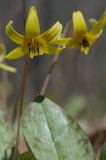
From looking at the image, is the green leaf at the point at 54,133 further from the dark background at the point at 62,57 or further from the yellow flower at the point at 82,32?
the dark background at the point at 62,57

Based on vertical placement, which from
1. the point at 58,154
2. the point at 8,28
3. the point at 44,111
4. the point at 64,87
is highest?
the point at 8,28

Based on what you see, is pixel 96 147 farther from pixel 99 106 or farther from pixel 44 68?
pixel 44 68

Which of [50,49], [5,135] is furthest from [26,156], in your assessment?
[50,49]

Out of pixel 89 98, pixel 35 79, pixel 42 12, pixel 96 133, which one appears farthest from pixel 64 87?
pixel 96 133

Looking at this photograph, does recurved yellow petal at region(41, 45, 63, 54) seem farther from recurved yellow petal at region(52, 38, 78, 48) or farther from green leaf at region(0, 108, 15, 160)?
green leaf at region(0, 108, 15, 160)

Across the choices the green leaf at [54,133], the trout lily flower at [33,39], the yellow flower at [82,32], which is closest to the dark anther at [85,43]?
the yellow flower at [82,32]

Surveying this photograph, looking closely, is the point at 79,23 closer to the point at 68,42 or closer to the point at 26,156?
the point at 68,42

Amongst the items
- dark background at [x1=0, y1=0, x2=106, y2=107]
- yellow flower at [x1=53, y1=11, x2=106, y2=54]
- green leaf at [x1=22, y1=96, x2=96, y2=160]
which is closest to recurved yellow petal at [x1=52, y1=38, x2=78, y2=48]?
yellow flower at [x1=53, y1=11, x2=106, y2=54]
